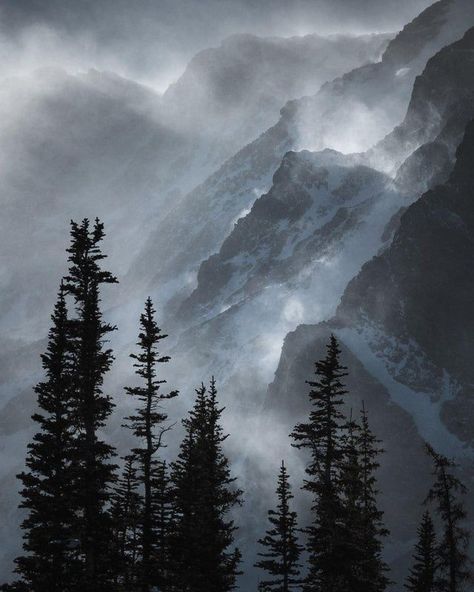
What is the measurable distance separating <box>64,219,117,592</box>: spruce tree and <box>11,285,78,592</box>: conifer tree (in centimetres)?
34

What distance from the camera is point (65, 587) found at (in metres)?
20.6

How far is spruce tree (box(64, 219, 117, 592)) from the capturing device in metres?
21.3

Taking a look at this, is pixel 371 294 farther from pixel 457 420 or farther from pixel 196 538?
pixel 196 538

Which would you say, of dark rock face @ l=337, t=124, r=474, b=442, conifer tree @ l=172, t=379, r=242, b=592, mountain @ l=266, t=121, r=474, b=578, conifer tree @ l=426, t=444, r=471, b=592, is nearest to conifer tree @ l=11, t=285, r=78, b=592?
conifer tree @ l=172, t=379, r=242, b=592

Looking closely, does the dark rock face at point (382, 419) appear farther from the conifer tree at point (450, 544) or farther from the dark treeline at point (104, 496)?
the dark treeline at point (104, 496)

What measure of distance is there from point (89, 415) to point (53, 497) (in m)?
2.98

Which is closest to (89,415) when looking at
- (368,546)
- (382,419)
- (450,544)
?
(368,546)

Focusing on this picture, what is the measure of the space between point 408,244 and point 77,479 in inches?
5542

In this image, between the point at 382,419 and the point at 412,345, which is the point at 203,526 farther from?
→ the point at 412,345

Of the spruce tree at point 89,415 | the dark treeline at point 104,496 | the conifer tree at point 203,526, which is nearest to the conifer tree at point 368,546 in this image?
the dark treeline at point 104,496

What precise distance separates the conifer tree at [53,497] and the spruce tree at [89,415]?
0.34 metres

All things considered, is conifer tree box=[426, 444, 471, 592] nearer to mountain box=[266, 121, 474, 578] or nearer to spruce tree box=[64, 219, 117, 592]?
spruce tree box=[64, 219, 117, 592]

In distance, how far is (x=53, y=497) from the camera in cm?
2125

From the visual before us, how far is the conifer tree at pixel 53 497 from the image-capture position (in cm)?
2061
